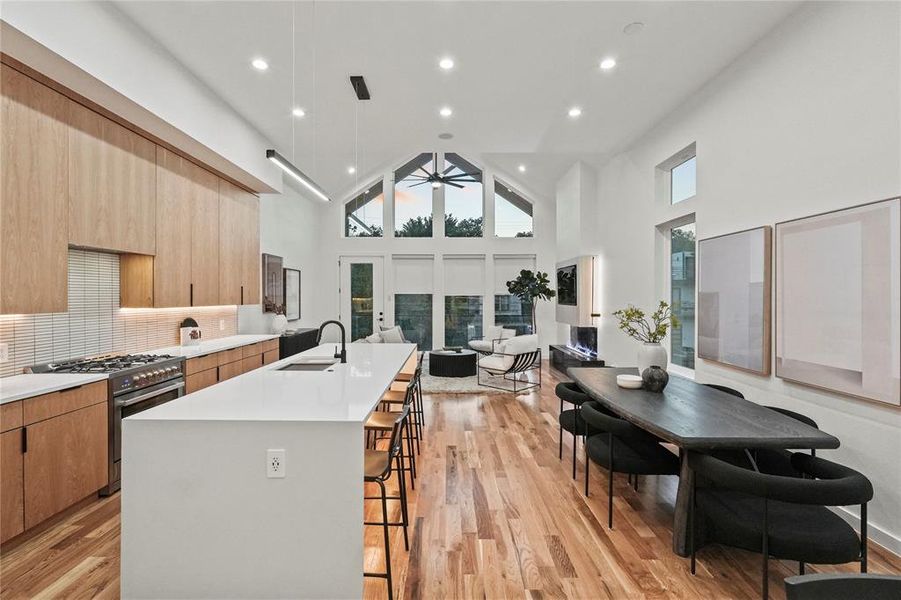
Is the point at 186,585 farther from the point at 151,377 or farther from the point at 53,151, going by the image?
the point at 53,151

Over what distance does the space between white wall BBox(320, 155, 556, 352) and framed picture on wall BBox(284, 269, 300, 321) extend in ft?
4.10

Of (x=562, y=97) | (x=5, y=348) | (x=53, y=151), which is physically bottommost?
(x=5, y=348)

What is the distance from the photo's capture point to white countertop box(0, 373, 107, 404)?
7.37ft

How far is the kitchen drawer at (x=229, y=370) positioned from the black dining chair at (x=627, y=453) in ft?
11.8

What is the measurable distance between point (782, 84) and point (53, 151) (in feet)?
16.5

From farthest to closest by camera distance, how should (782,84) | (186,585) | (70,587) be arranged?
(782,84) < (70,587) < (186,585)

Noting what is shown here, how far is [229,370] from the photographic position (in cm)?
444

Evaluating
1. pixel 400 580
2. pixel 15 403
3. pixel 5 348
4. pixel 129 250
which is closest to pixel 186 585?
pixel 400 580

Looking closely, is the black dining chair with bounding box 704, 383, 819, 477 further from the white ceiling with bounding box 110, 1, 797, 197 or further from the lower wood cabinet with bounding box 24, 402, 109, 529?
the lower wood cabinet with bounding box 24, 402, 109, 529

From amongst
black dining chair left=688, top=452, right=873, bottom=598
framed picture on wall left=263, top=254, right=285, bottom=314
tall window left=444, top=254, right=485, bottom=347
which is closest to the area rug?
tall window left=444, top=254, right=485, bottom=347

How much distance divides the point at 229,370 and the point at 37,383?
1.98m

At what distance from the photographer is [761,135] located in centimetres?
327

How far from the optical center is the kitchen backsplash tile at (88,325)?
2.81 m

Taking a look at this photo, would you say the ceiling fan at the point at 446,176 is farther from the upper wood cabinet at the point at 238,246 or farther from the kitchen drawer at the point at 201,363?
the kitchen drawer at the point at 201,363
